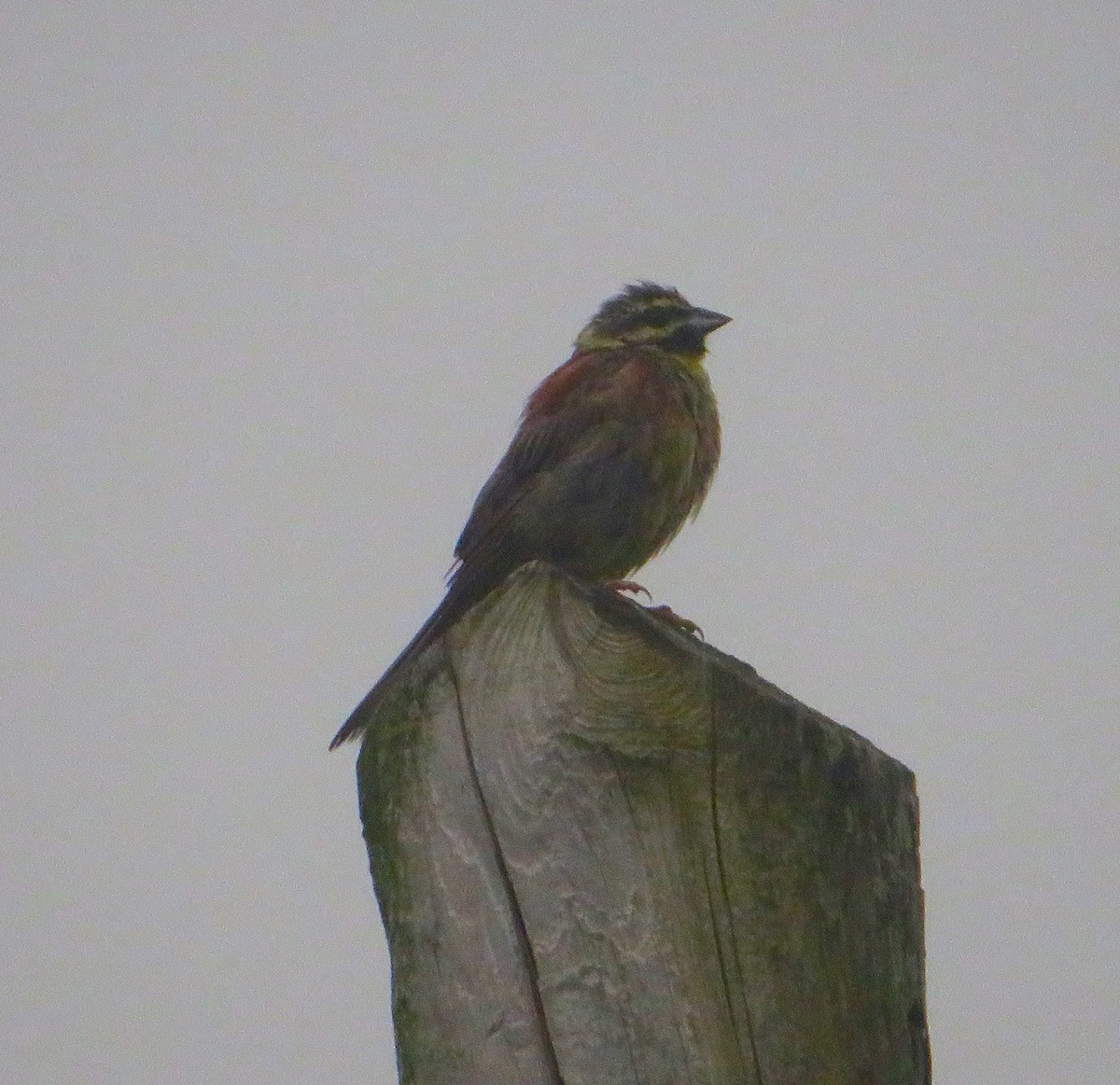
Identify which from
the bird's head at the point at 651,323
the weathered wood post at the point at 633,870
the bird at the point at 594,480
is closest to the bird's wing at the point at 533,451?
the bird at the point at 594,480

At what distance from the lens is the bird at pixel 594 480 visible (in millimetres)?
5387

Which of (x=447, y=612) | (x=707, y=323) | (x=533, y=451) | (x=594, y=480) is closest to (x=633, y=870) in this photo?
(x=447, y=612)

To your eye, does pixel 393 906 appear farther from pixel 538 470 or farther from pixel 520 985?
pixel 538 470

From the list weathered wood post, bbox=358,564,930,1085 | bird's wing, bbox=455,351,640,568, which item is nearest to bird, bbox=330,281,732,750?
bird's wing, bbox=455,351,640,568

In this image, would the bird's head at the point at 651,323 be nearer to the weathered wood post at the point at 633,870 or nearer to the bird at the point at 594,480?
the bird at the point at 594,480

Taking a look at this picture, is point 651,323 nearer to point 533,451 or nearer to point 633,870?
point 533,451

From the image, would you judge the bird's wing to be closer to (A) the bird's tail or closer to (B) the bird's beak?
(A) the bird's tail

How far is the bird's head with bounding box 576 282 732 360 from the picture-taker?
6.31 metres

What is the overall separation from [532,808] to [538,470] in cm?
324

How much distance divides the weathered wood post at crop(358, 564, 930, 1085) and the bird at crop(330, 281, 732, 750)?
2768 mm

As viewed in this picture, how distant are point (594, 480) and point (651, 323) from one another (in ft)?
4.13

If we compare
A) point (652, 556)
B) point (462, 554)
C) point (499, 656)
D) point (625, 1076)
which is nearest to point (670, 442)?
point (652, 556)

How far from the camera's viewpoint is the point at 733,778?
88.4 inches

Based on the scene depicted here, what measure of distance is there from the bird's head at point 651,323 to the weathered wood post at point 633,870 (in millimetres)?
3899
